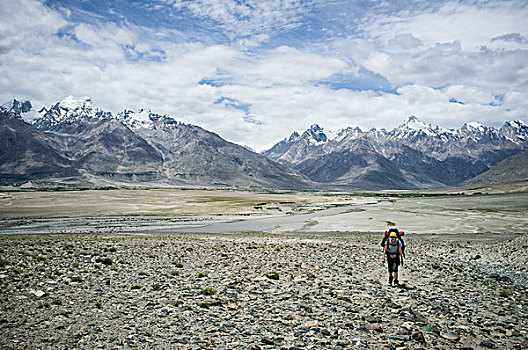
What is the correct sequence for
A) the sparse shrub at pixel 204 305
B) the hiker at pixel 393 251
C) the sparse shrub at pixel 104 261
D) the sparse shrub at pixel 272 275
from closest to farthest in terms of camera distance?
the sparse shrub at pixel 204 305 < the hiker at pixel 393 251 < the sparse shrub at pixel 272 275 < the sparse shrub at pixel 104 261

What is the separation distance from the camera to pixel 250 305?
39.9 feet

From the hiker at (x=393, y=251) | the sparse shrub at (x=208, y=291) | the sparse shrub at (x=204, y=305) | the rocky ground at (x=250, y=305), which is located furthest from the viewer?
the hiker at (x=393, y=251)

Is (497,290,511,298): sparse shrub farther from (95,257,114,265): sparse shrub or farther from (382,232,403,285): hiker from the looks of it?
(95,257,114,265): sparse shrub

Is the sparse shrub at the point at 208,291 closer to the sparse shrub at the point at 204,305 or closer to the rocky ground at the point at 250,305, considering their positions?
the rocky ground at the point at 250,305

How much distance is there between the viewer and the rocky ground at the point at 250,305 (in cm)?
929

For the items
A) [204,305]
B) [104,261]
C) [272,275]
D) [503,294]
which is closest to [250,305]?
[204,305]

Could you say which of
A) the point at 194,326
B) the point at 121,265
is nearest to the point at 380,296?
the point at 194,326

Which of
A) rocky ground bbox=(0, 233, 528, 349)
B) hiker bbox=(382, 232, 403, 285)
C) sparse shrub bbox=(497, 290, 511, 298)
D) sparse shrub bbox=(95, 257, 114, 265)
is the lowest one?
sparse shrub bbox=(497, 290, 511, 298)

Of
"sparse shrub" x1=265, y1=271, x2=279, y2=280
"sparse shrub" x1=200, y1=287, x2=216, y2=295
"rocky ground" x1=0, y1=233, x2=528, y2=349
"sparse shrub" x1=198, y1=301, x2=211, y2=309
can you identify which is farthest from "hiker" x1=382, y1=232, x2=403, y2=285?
"sparse shrub" x1=198, y1=301, x2=211, y2=309

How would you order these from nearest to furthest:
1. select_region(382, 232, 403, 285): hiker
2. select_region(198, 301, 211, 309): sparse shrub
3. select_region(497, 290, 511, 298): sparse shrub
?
1. select_region(198, 301, 211, 309): sparse shrub
2. select_region(497, 290, 511, 298): sparse shrub
3. select_region(382, 232, 403, 285): hiker

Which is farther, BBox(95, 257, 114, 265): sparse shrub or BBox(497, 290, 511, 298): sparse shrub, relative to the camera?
BBox(95, 257, 114, 265): sparse shrub

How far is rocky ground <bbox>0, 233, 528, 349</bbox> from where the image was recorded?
9.29 metres

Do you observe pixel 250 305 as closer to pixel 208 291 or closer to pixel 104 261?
pixel 208 291

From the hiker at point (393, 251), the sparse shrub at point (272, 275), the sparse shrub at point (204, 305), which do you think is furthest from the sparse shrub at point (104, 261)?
the hiker at point (393, 251)
